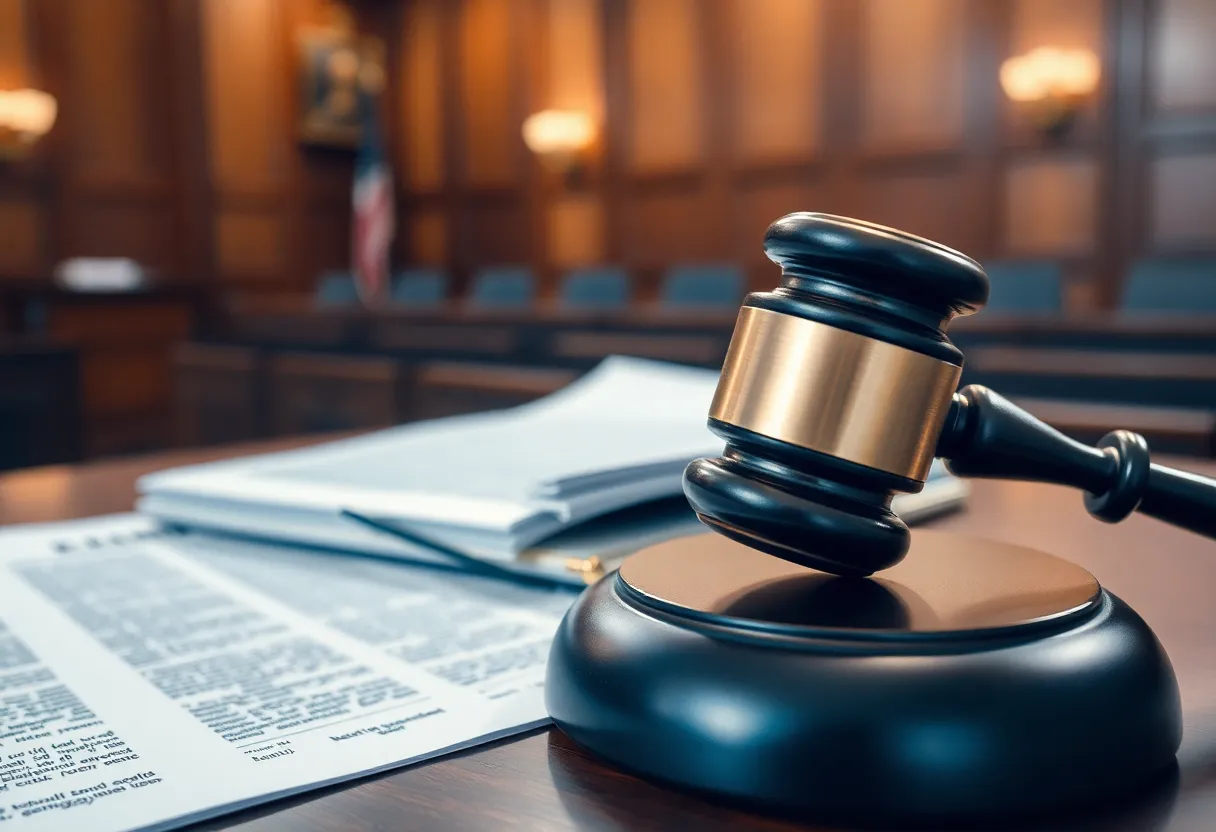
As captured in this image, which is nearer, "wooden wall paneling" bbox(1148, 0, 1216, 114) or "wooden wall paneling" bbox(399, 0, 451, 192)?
"wooden wall paneling" bbox(1148, 0, 1216, 114)

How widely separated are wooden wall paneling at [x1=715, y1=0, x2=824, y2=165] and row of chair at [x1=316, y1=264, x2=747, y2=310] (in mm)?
828

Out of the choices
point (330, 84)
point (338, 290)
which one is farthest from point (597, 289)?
point (330, 84)

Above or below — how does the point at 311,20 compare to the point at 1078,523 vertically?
above

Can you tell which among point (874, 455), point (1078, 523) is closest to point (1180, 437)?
point (1078, 523)

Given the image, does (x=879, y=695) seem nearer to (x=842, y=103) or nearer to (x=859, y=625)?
(x=859, y=625)

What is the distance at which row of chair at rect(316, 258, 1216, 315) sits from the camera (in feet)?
14.8

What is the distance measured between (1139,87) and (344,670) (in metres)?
5.91

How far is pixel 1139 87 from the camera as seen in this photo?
17.6 ft

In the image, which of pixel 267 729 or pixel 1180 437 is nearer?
pixel 267 729

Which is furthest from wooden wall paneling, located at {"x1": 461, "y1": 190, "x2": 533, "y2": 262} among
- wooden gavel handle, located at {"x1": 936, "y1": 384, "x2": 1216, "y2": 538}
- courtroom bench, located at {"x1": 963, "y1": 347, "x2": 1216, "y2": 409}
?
wooden gavel handle, located at {"x1": 936, "y1": 384, "x2": 1216, "y2": 538}

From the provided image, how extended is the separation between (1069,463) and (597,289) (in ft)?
19.8

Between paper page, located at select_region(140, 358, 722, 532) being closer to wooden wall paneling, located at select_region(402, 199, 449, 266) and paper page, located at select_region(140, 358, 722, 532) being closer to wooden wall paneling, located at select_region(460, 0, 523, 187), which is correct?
wooden wall paneling, located at select_region(460, 0, 523, 187)

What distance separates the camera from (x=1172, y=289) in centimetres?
453

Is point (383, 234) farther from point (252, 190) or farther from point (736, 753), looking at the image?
point (736, 753)
